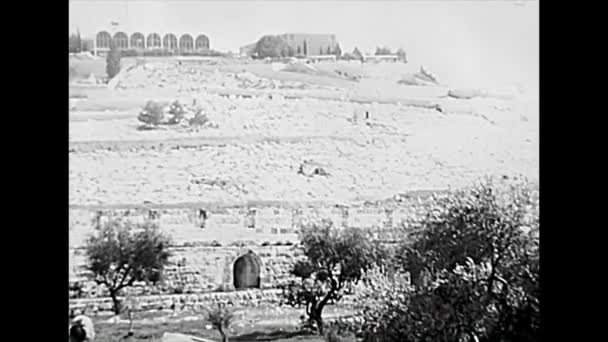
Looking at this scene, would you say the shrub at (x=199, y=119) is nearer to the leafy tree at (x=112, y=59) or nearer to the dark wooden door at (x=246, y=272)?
the leafy tree at (x=112, y=59)

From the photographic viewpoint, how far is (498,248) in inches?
90.6

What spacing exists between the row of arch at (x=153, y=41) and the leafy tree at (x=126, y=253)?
1.46ft

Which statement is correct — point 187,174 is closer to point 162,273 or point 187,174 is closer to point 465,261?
point 162,273

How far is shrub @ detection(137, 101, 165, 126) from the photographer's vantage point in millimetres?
2193

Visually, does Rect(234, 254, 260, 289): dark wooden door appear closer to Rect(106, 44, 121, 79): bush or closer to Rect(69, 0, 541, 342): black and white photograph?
Rect(69, 0, 541, 342): black and white photograph

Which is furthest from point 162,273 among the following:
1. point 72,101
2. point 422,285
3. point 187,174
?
point 422,285

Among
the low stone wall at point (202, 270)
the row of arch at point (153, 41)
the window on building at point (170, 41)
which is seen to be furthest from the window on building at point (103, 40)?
the low stone wall at point (202, 270)

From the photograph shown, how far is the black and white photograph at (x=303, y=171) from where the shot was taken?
218cm

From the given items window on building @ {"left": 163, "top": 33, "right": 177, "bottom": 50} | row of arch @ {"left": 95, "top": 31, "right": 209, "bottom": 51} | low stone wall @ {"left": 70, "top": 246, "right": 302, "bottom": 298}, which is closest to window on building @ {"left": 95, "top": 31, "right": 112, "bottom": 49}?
row of arch @ {"left": 95, "top": 31, "right": 209, "bottom": 51}

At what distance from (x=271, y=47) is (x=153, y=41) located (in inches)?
11.8

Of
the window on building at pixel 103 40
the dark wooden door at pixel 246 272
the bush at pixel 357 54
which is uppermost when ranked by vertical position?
the window on building at pixel 103 40

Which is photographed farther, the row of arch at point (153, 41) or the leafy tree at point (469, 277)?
the leafy tree at point (469, 277)
